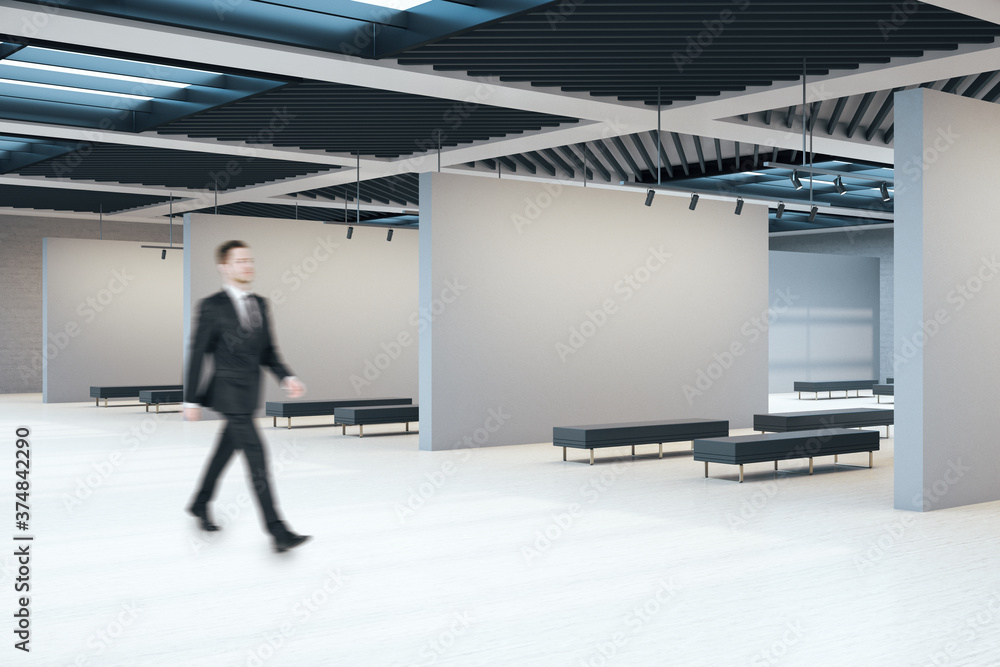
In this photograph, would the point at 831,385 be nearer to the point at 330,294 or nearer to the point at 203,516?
the point at 330,294

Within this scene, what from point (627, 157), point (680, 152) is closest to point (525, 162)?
point (627, 157)

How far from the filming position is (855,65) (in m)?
9.16

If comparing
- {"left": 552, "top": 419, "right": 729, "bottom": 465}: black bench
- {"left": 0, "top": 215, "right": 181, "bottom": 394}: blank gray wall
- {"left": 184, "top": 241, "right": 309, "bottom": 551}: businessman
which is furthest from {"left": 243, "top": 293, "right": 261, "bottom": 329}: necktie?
{"left": 0, "top": 215, "right": 181, "bottom": 394}: blank gray wall

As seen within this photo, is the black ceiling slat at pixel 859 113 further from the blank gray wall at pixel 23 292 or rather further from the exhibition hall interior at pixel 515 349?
the blank gray wall at pixel 23 292

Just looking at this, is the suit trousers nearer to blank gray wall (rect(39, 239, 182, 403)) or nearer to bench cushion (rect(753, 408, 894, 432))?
bench cushion (rect(753, 408, 894, 432))

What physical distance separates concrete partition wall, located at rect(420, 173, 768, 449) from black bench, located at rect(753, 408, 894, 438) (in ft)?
6.91

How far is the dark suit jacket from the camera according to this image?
564 cm

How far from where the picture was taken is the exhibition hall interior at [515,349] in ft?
17.0

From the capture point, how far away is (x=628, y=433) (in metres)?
11.2

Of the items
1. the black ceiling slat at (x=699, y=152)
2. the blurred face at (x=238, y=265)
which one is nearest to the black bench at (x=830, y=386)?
the black ceiling slat at (x=699, y=152)

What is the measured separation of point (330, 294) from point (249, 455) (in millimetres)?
12603

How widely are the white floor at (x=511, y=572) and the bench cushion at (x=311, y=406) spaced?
4.62m

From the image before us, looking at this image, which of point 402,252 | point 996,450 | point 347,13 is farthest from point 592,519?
point 402,252

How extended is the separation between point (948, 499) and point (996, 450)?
865 millimetres
